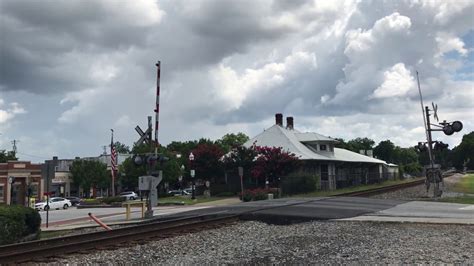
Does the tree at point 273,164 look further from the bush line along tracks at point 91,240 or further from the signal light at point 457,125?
the bush line along tracks at point 91,240

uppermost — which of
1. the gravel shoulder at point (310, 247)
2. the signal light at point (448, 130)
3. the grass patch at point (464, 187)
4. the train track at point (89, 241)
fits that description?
the signal light at point (448, 130)

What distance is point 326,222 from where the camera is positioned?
1625cm

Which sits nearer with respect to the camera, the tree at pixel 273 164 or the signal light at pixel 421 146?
the signal light at pixel 421 146

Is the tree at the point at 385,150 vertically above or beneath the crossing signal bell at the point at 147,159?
above

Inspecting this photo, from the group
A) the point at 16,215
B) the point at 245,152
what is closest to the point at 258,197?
the point at 245,152

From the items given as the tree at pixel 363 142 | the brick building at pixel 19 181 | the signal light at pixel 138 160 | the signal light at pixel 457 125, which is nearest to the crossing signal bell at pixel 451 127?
the signal light at pixel 457 125

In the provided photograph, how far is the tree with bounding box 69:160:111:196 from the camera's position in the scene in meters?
79.2

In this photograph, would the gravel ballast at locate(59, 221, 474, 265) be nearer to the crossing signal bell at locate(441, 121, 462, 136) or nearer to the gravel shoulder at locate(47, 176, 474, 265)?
the gravel shoulder at locate(47, 176, 474, 265)

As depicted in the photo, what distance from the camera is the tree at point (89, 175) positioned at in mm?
79250

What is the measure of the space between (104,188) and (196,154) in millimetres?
38593

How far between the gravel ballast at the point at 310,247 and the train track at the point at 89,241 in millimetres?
533

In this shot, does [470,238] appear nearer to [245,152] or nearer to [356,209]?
[356,209]

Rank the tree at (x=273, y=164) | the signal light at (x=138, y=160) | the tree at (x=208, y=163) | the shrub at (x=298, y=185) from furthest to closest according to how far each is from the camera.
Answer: the tree at (x=208, y=163) < the tree at (x=273, y=164) < the shrub at (x=298, y=185) < the signal light at (x=138, y=160)

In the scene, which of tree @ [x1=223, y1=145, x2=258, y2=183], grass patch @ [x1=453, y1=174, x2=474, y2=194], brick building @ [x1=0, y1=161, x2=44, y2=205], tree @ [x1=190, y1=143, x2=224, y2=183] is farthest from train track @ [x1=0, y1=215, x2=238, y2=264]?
brick building @ [x1=0, y1=161, x2=44, y2=205]
